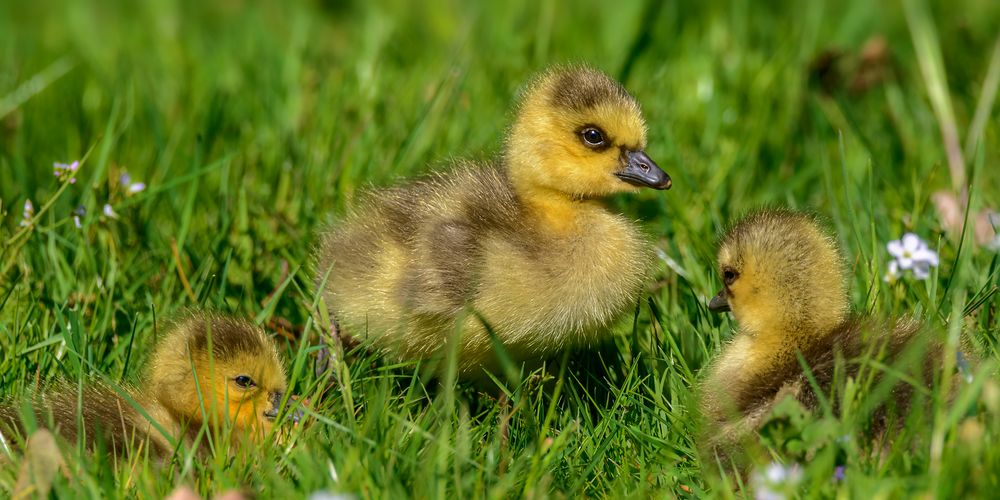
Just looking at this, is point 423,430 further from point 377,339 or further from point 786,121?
point 786,121

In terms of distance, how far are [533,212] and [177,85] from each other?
2.71 m

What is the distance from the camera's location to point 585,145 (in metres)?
3.45

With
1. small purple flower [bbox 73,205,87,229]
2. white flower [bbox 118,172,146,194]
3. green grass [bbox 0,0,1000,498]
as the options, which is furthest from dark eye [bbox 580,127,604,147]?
small purple flower [bbox 73,205,87,229]

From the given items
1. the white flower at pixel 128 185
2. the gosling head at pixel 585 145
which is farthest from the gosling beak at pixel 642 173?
the white flower at pixel 128 185

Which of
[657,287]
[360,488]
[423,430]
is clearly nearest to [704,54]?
[657,287]

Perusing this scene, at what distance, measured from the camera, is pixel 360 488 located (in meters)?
2.57

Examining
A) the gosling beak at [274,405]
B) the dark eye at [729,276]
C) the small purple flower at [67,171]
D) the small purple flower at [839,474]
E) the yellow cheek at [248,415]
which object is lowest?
the yellow cheek at [248,415]

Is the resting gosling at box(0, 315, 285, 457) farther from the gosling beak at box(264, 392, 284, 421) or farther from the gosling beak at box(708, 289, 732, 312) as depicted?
the gosling beak at box(708, 289, 732, 312)

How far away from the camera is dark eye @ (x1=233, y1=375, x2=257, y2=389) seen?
322 cm

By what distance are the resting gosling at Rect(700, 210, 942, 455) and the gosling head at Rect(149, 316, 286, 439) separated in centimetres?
104

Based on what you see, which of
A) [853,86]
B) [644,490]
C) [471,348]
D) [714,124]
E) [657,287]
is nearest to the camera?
[644,490]

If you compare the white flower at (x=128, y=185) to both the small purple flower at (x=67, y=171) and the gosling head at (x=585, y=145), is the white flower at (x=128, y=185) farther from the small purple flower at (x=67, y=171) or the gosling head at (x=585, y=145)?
the gosling head at (x=585, y=145)

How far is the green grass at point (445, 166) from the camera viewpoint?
2752mm

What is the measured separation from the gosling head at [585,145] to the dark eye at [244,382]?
2.73 ft
